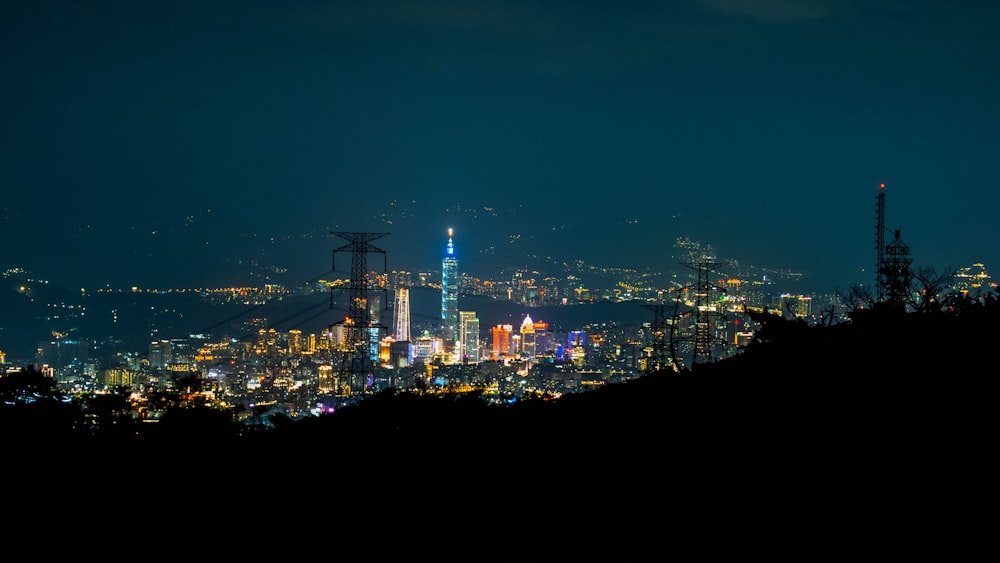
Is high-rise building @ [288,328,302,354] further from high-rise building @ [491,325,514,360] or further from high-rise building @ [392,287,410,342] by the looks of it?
high-rise building @ [491,325,514,360]

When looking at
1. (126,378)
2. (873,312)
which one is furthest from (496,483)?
(126,378)

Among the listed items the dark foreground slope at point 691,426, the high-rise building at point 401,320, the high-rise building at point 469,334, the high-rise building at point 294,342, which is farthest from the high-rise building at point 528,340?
the dark foreground slope at point 691,426

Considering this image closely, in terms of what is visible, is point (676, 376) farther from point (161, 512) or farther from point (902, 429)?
point (161, 512)

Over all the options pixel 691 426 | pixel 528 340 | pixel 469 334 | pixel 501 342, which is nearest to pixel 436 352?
pixel 501 342

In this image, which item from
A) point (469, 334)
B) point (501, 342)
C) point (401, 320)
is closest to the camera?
point (501, 342)

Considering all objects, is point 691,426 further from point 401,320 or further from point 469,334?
point 401,320

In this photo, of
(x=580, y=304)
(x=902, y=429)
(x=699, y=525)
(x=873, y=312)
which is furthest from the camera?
(x=580, y=304)

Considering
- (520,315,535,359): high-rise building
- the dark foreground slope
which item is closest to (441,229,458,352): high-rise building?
(520,315,535,359): high-rise building
